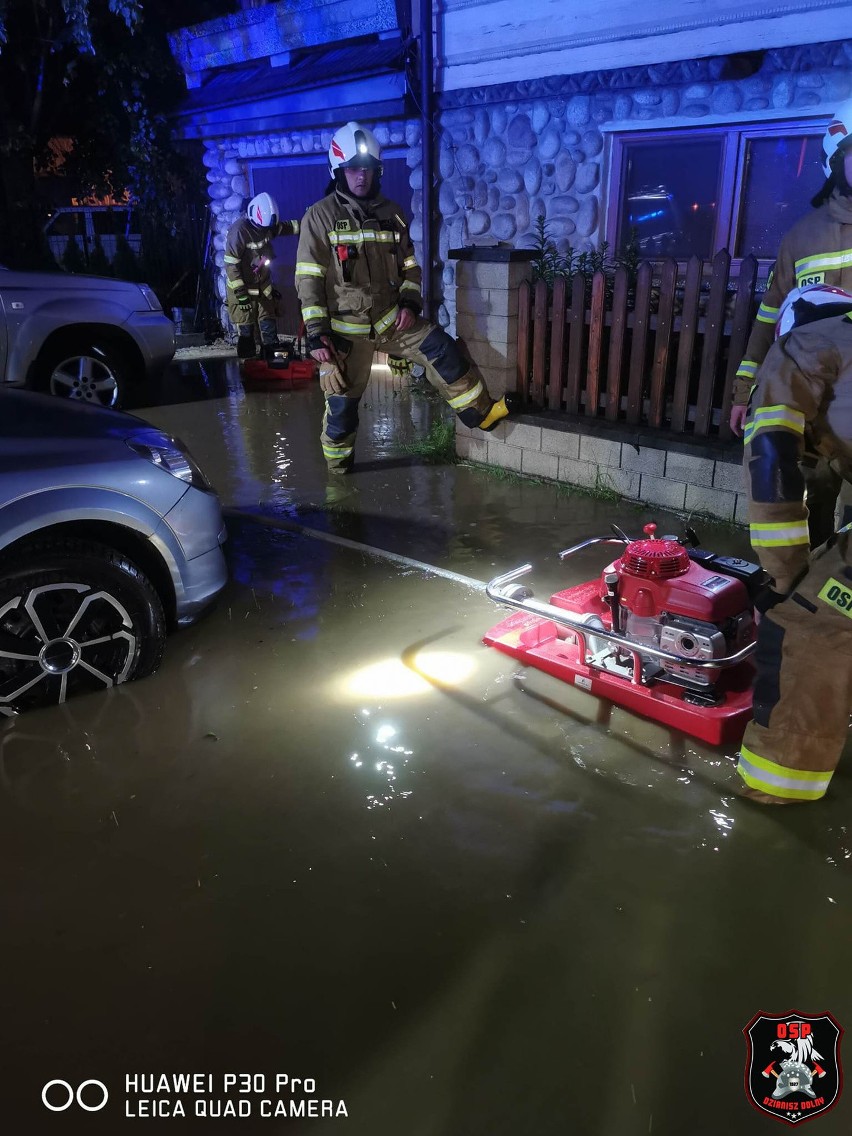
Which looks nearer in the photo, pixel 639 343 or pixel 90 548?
pixel 90 548

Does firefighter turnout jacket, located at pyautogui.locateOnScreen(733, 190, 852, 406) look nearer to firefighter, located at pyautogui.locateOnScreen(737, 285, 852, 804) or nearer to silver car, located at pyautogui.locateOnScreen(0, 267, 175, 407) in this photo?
firefighter, located at pyautogui.locateOnScreen(737, 285, 852, 804)

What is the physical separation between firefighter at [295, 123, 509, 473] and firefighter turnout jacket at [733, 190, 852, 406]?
261 centimetres

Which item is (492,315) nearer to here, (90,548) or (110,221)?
(90,548)

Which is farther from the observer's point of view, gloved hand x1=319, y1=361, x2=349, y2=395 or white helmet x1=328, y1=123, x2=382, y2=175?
gloved hand x1=319, y1=361, x2=349, y2=395

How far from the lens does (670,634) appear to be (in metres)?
3.04

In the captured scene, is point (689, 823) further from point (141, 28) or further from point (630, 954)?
point (141, 28)

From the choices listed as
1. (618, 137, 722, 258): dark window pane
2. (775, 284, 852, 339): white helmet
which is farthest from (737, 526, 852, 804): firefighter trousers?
(618, 137, 722, 258): dark window pane

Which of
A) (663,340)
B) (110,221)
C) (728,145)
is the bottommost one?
(663,340)

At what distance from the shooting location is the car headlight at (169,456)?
11.6 feet

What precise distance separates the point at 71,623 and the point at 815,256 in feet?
11.6

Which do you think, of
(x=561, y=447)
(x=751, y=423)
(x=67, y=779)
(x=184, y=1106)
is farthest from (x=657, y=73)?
(x=184, y=1106)

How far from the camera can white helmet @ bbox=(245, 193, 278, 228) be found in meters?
9.40

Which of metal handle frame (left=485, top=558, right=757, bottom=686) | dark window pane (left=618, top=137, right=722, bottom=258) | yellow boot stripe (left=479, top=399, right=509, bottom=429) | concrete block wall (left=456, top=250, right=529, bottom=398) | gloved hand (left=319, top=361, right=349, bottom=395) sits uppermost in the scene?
dark window pane (left=618, top=137, right=722, bottom=258)

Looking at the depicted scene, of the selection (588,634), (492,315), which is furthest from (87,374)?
(588,634)
